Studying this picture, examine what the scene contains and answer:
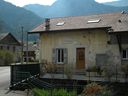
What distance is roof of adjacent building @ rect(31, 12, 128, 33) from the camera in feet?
88.1

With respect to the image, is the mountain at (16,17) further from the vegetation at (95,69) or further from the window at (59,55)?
the vegetation at (95,69)

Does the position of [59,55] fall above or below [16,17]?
below

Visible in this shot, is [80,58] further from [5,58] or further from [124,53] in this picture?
[5,58]

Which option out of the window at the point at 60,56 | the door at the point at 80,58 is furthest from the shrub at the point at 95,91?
the window at the point at 60,56

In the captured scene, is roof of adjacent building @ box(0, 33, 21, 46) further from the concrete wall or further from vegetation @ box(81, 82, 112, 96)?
vegetation @ box(81, 82, 112, 96)

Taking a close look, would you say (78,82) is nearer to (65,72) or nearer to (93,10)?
(65,72)

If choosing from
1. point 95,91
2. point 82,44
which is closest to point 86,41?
point 82,44

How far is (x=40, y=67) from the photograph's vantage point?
2978cm

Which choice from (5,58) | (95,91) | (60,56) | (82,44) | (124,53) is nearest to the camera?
(95,91)

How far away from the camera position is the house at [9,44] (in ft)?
240

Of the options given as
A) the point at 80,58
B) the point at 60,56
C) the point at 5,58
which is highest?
the point at 5,58

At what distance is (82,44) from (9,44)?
158 feet

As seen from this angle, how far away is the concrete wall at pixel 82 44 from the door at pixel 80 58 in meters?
0.26

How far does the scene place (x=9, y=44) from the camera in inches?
2990
